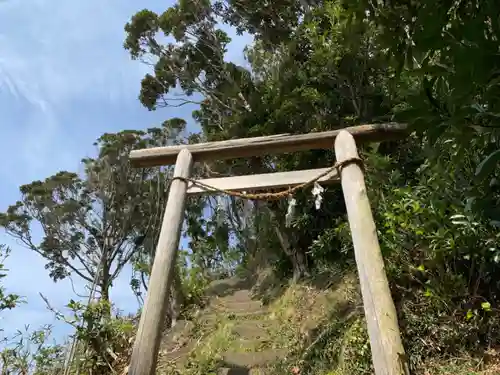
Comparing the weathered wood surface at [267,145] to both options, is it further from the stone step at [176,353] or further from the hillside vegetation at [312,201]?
the stone step at [176,353]

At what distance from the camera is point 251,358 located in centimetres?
477

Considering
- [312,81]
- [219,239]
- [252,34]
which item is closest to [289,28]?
[252,34]

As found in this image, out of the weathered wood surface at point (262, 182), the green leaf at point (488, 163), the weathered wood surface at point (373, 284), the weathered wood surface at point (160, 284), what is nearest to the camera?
the green leaf at point (488, 163)

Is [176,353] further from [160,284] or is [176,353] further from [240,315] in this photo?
[160,284]

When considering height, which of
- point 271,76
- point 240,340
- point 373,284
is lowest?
point 373,284

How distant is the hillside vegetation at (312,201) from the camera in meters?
1.76

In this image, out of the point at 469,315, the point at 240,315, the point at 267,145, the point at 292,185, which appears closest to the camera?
the point at 469,315

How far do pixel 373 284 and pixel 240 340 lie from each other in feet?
9.66

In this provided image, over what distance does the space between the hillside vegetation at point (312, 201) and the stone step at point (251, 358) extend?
3cm

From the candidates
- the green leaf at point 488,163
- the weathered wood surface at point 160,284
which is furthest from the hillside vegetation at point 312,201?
the weathered wood surface at point 160,284

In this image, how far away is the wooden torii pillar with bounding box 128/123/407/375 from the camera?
2678 mm

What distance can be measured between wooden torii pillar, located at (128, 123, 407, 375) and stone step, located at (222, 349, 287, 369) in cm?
193

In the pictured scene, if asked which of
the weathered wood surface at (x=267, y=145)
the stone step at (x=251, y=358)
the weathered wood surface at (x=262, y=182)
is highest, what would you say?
the weathered wood surface at (x=267, y=145)

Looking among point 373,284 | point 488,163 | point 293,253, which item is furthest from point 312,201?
point 488,163
